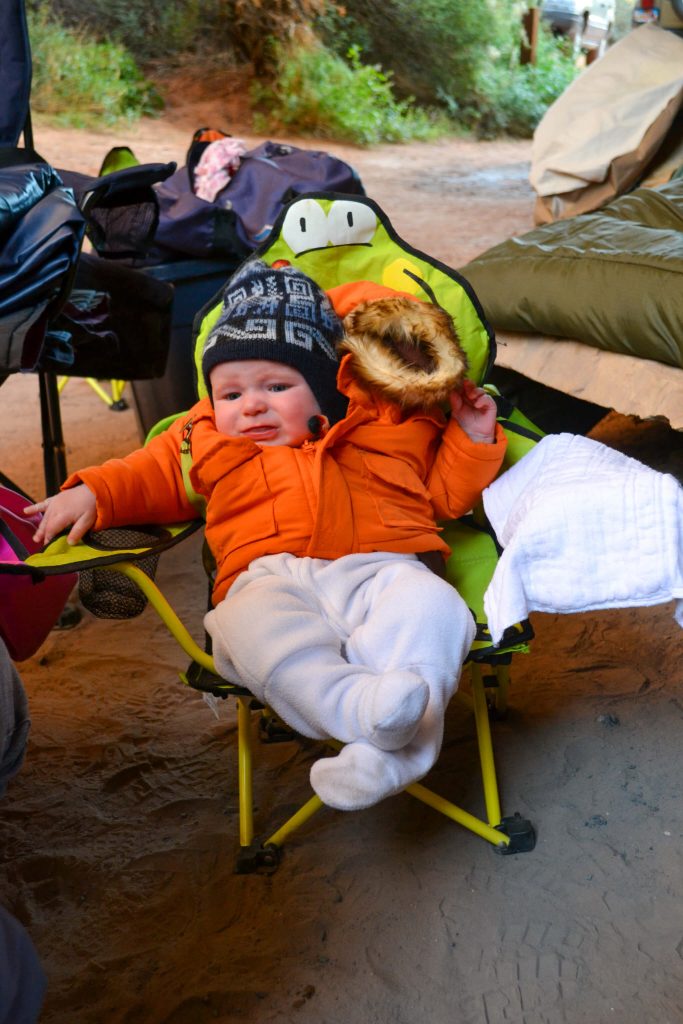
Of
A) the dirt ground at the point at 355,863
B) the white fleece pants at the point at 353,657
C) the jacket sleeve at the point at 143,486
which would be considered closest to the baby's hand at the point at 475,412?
the white fleece pants at the point at 353,657

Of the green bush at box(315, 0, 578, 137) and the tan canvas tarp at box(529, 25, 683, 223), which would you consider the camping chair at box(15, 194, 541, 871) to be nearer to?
the tan canvas tarp at box(529, 25, 683, 223)

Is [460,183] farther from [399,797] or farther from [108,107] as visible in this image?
[399,797]

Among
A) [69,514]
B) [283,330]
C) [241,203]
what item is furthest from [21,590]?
[241,203]

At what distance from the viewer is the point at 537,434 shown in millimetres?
1906

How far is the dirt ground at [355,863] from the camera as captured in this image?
61.3 inches

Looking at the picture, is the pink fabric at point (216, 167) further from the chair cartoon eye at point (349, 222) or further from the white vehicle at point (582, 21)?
the white vehicle at point (582, 21)

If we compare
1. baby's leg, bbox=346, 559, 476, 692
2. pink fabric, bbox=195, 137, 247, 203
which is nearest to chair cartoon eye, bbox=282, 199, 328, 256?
baby's leg, bbox=346, 559, 476, 692

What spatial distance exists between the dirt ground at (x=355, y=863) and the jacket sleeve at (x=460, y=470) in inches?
21.6

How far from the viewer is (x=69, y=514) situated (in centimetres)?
168

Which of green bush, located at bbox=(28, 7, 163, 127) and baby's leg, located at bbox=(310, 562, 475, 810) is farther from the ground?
baby's leg, located at bbox=(310, 562, 475, 810)

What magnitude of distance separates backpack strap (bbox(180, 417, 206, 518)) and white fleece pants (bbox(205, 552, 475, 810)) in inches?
9.7

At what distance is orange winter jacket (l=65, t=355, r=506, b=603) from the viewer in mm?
1721

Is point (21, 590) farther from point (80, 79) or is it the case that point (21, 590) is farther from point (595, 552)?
point (80, 79)

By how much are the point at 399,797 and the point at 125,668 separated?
2.71ft
